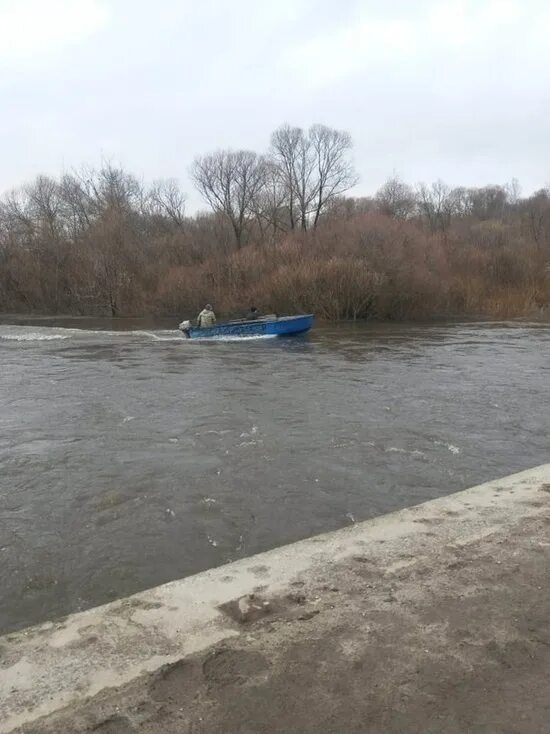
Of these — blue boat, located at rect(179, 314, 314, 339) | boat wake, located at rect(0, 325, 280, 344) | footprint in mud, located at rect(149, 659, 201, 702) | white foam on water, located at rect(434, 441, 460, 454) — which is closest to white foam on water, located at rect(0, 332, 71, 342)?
boat wake, located at rect(0, 325, 280, 344)

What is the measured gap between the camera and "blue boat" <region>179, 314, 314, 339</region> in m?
27.1

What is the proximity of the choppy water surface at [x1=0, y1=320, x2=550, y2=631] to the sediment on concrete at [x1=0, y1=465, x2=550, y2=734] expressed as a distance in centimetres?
130


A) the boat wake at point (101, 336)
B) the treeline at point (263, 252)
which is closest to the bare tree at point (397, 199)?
the treeline at point (263, 252)

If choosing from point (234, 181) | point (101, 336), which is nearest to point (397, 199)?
point (234, 181)

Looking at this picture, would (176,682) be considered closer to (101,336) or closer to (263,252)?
(101,336)

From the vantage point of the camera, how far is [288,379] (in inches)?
685

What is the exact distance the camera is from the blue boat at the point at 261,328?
27141 mm

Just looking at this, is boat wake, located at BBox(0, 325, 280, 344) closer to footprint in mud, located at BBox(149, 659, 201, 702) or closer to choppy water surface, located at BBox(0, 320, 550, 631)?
choppy water surface, located at BBox(0, 320, 550, 631)

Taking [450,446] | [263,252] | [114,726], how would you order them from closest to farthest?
[114,726] < [450,446] < [263,252]

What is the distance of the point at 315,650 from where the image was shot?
360cm

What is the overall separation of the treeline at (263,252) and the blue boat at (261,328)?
10.7 m

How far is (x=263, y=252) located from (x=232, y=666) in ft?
139

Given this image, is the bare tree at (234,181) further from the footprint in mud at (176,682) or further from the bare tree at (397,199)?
the footprint in mud at (176,682)

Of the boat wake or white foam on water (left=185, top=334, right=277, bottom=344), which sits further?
the boat wake
